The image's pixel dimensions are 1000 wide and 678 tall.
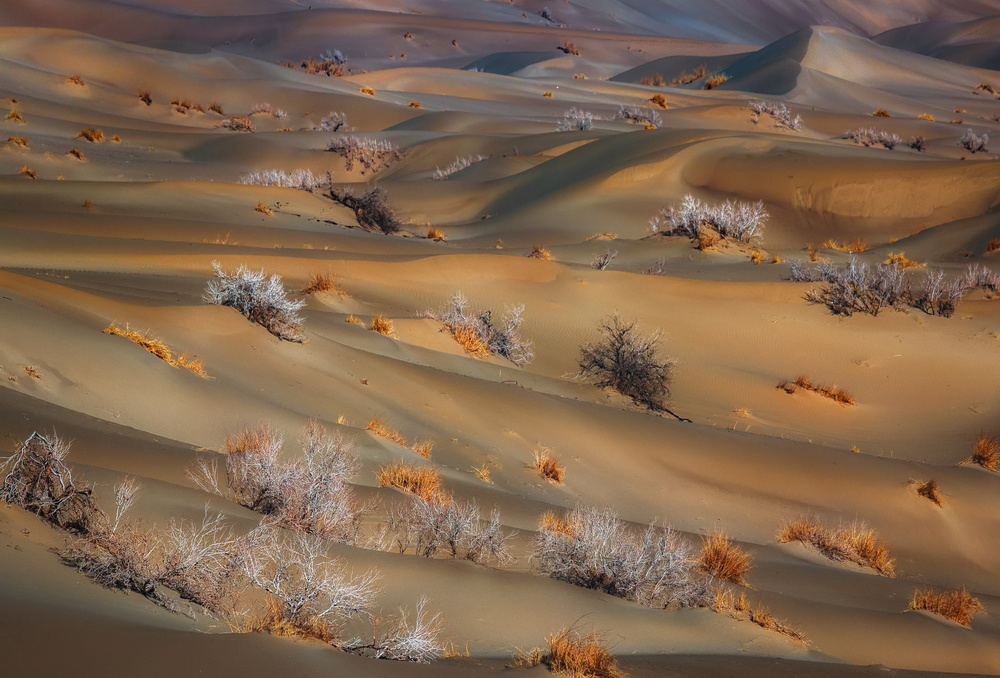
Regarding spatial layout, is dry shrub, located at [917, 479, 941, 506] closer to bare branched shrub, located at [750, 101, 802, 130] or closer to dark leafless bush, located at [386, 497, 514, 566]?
dark leafless bush, located at [386, 497, 514, 566]

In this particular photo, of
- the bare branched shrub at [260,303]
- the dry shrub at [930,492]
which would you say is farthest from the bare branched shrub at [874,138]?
the bare branched shrub at [260,303]

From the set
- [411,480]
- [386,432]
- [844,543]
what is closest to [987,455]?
[844,543]

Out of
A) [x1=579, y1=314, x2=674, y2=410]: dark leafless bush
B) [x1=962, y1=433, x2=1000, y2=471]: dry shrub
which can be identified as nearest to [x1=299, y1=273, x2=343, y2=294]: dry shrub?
[x1=579, y1=314, x2=674, y2=410]: dark leafless bush

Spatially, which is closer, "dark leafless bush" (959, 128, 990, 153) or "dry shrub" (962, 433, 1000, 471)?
"dry shrub" (962, 433, 1000, 471)

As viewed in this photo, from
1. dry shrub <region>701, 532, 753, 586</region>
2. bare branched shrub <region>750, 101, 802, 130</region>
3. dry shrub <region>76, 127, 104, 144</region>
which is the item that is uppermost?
bare branched shrub <region>750, 101, 802, 130</region>

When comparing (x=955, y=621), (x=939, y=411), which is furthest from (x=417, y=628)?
(x=939, y=411)

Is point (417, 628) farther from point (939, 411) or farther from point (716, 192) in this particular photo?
point (716, 192)
